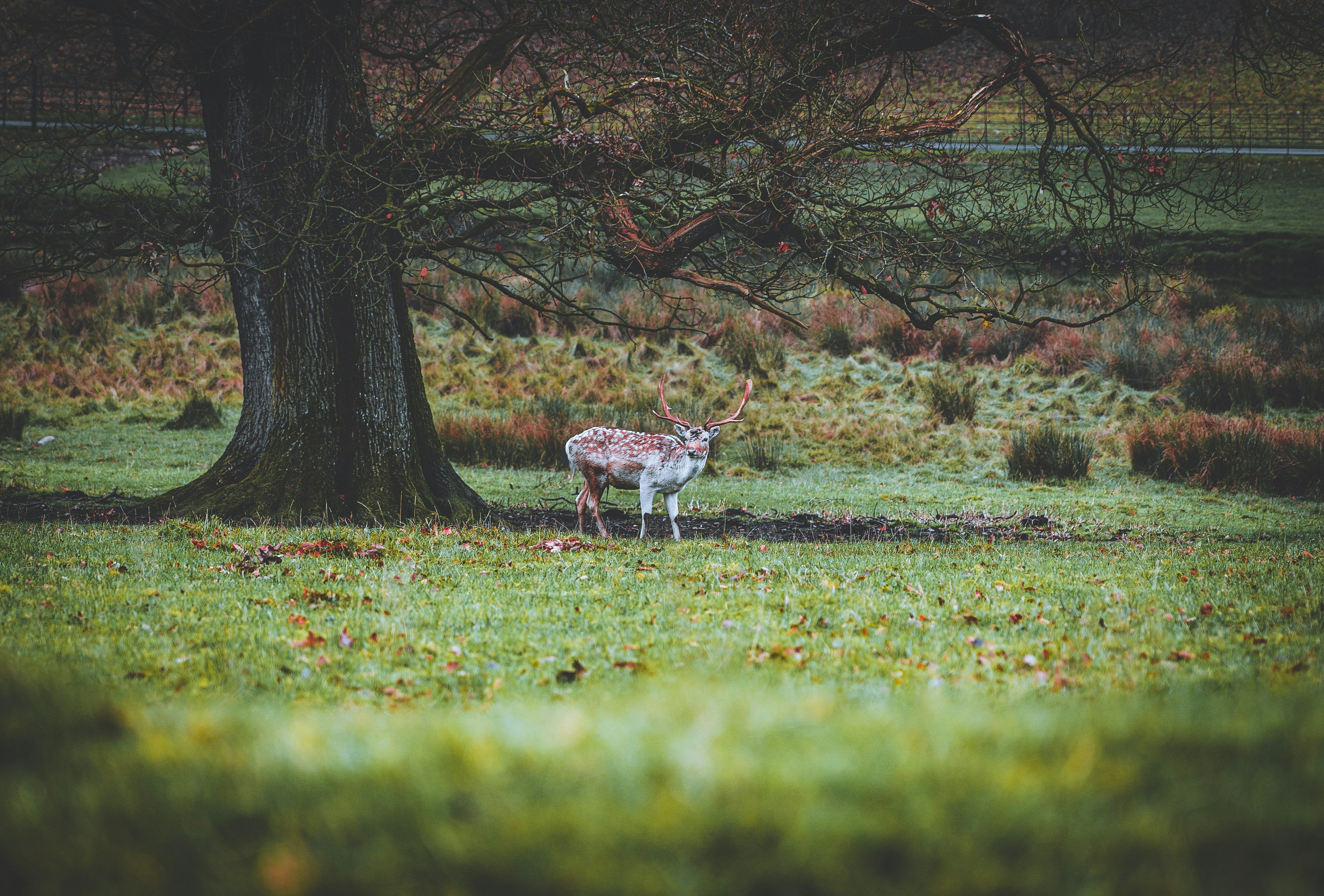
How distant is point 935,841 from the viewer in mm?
1771

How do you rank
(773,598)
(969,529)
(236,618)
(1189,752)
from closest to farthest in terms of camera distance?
(1189,752) < (236,618) < (773,598) < (969,529)

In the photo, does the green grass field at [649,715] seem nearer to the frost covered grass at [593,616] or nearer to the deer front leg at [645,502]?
the frost covered grass at [593,616]

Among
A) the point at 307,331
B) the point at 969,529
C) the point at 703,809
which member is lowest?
the point at 969,529

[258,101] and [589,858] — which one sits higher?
[258,101]

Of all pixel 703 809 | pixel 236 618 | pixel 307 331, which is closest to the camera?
pixel 703 809

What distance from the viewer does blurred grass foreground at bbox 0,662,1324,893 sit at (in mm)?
1712

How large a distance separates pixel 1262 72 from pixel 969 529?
6151 millimetres

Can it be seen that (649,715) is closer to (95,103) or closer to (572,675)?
(572,675)

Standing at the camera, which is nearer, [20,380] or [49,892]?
[49,892]

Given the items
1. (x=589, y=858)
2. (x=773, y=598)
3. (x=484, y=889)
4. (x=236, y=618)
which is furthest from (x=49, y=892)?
(x=773, y=598)

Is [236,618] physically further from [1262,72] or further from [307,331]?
[1262,72]

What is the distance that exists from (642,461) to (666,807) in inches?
340

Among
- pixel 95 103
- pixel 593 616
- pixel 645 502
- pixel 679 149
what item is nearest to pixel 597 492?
pixel 645 502

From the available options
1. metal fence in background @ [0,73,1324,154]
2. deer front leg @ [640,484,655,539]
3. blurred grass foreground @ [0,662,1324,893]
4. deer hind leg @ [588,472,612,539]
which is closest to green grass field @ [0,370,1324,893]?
blurred grass foreground @ [0,662,1324,893]
